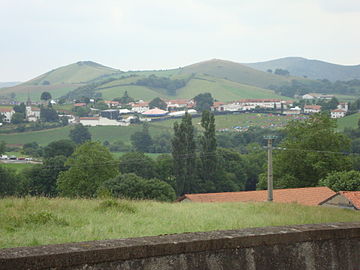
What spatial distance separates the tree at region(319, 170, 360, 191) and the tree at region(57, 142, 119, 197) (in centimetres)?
2073

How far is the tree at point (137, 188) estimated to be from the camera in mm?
40094

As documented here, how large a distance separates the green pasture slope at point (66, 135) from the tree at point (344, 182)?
349 ft

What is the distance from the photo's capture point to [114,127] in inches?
6575

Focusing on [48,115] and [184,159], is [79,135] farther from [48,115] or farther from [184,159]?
[184,159]

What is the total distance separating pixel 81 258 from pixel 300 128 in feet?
165

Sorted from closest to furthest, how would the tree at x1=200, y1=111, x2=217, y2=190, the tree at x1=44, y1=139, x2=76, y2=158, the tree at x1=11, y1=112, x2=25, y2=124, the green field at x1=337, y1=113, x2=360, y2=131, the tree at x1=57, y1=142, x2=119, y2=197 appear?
the tree at x1=57, y1=142, x2=119, y2=197
the tree at x1=200, y1=111, x2=217, y2=190
the tree at x1=44, y1=139, x2=76, y2=158
the green field at x1=337, y1=113, x2=360, y2=131
the tree at x1=11, y1=112, x2=25, y2=124

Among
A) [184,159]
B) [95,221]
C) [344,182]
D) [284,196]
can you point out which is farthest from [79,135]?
[95,221]

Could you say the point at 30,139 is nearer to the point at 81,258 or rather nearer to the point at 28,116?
the point at 28,116

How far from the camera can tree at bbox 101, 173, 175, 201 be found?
4009cm

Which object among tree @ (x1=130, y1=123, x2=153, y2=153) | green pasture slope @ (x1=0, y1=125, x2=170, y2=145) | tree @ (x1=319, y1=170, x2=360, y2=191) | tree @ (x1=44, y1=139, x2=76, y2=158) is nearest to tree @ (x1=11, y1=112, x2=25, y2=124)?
green pasture slope @ (x1=0, y1=125, x2=170, y2=145)

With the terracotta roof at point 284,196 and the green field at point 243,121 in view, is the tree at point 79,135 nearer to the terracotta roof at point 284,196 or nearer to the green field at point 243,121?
the green field at point 243,121

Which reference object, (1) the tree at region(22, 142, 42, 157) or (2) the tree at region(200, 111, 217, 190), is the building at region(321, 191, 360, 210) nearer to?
(2) the tree at region(200, 111, 217, 190)

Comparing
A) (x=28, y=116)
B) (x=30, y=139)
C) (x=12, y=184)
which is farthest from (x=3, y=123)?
(x=12, y=184)

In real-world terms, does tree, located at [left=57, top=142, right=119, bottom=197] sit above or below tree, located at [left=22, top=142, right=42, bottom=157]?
above
